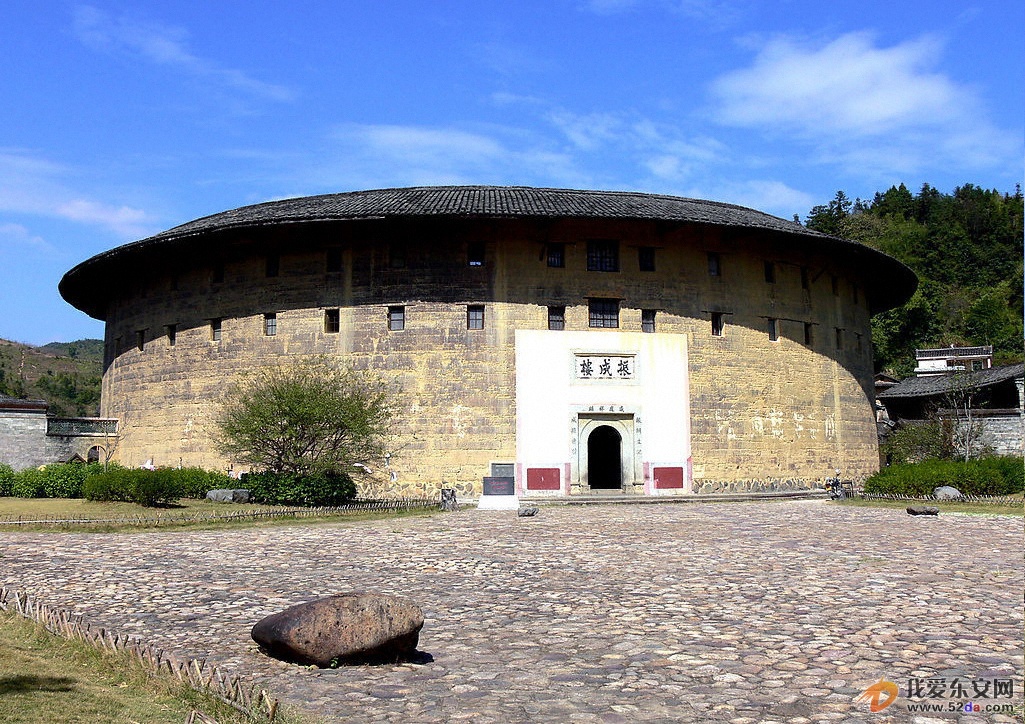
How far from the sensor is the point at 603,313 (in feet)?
81.3

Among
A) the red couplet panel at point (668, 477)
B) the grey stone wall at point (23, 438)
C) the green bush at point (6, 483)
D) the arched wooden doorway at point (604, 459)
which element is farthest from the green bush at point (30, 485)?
the red couplet panel at point (668, 477)

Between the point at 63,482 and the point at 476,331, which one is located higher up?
the point at 476,331

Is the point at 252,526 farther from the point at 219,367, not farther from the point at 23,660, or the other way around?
the point at 219,367

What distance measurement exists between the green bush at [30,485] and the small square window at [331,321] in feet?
26.5

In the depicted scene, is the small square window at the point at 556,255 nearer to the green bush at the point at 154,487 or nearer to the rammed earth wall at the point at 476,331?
the rammed earth wall at the point at 476,331

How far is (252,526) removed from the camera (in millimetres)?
15242

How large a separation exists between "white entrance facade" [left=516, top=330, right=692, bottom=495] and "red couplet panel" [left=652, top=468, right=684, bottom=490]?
0.03m

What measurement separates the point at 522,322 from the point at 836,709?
64.8 feet

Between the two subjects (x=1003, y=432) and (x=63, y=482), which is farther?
(x=1003, y=432)

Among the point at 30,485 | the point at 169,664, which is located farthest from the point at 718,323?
the point at 169,664

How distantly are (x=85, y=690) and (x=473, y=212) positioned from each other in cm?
1896

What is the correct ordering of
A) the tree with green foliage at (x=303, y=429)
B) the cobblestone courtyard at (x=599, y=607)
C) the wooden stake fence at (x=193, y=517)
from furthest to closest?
1. the tree with green foliage at (x=303, y=429)
2. the wooden stake fence at (x=193, y=517)
3. the cobblestone courtyard at (x=599, y=607)

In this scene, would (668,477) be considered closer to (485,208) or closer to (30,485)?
(485,208)

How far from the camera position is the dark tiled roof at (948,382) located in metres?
36.9
